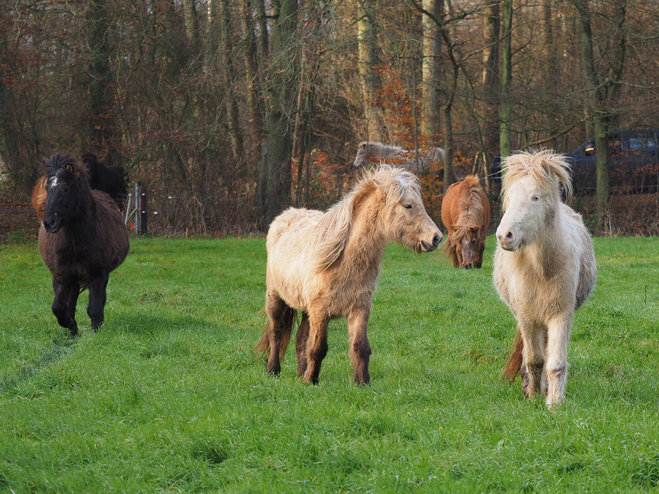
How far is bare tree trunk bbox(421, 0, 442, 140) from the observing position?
21.5m

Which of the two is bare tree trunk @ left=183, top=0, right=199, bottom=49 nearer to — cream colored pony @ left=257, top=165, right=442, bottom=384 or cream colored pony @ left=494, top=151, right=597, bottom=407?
cream colored pony @ left=257, top=165, right=442, bottom=384

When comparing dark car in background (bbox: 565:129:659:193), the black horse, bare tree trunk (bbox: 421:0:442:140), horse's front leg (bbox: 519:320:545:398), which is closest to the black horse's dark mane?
horse's front leg (bbox: 519:320:545:398)

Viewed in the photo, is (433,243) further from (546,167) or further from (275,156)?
(275,156)

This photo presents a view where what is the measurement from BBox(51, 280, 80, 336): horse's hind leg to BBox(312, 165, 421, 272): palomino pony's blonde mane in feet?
12.9

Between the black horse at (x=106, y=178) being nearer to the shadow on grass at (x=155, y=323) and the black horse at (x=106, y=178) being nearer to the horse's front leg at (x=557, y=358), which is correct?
the shadow on grass at (x=155, y=323)

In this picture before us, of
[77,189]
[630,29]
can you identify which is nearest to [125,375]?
[77,189]

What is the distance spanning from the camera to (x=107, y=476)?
4.27 metres

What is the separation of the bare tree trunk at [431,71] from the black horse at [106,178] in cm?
867

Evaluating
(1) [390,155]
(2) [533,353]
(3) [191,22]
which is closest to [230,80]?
(3) [191,22]

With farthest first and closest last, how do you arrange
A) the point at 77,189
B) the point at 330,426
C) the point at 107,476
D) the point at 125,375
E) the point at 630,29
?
the point at 630,29 < the point at 77,189 < the point at 125,375 < the point at 330,426 < the point at 107,476

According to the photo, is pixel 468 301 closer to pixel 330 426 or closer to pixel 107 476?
pixel 330 426

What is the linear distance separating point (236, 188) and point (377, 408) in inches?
670

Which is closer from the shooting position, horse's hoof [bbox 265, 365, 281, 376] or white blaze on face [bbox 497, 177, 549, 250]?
white blaze on face [bbox 497, 177, 549, 250]

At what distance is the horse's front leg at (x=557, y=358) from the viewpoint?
18.2 feet
